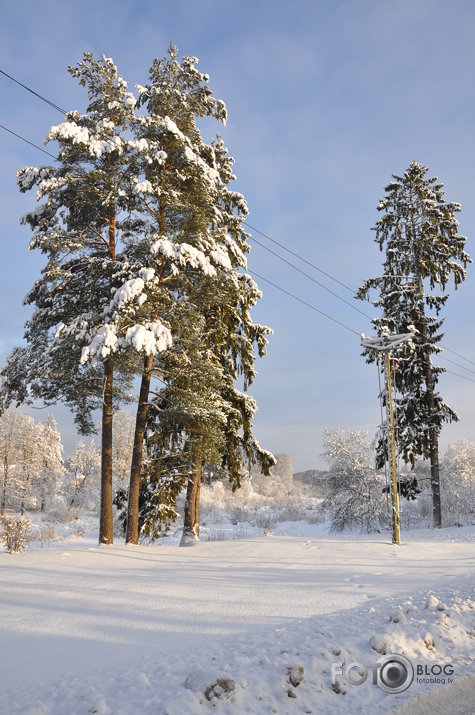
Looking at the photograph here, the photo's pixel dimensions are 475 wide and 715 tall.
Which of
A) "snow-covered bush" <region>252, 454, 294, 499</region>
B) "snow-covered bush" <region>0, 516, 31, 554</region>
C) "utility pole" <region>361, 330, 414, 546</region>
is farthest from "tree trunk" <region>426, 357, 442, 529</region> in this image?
"snow-covered bush" <region>252, 454, 294, 499</region>

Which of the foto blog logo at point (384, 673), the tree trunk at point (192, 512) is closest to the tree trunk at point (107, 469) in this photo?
the tree trunk at point (192, 512)

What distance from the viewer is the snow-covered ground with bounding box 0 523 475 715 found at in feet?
12.6

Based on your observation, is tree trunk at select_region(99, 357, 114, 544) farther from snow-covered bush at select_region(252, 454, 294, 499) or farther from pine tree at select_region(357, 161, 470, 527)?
snow-covered bush at select_region(252, 454, 294, 499)

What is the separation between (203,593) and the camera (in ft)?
23.8

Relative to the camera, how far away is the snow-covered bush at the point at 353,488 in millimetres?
25266

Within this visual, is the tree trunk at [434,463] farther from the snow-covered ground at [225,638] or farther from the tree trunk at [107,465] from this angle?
the tree trunk at [107,465]

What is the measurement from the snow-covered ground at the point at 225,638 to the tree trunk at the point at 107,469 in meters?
3.84

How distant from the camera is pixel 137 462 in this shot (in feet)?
45.8

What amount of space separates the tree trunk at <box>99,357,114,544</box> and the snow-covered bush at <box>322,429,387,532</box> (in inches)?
615

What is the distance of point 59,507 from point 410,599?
49.5m

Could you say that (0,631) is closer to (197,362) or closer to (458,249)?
(197,362)

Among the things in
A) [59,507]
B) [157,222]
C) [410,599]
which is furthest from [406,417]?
[59,507]

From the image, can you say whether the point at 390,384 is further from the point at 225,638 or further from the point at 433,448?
the point at 225,638

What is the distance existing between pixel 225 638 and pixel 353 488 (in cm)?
2268
